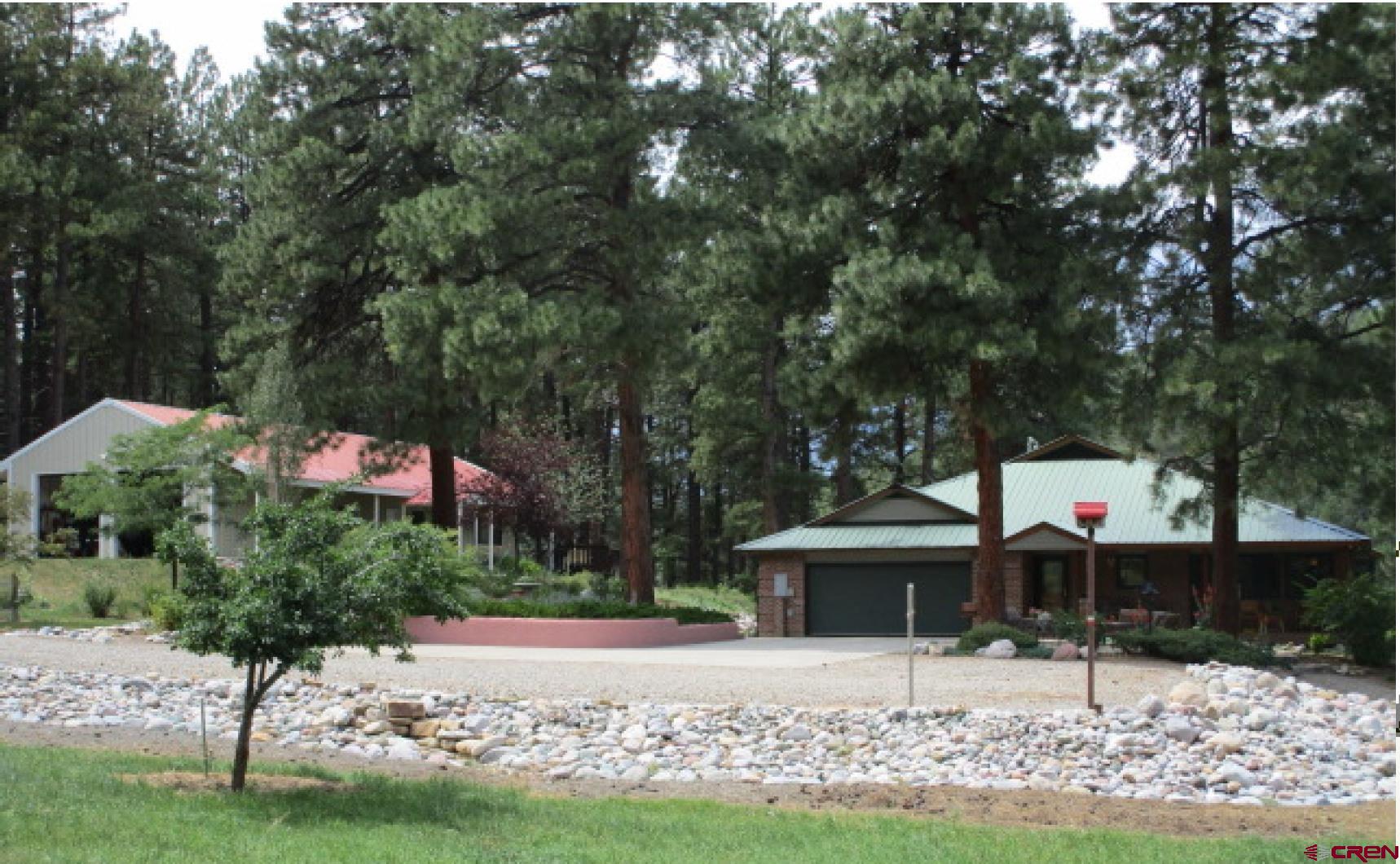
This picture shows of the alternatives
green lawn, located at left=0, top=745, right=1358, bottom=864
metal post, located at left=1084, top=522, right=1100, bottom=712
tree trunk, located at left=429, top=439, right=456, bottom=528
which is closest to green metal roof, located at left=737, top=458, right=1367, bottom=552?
tree trunk, located at left=429, top=439, right=456, bottom=528

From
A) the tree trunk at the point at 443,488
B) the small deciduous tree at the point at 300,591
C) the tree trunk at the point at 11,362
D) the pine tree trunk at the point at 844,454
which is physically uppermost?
the tree trunk at the point at 11,362

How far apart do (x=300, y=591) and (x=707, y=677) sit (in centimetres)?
919

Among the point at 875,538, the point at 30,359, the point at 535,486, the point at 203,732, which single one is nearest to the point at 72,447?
the point at 535,486

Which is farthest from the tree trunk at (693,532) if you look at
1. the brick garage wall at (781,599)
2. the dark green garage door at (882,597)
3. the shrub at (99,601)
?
the shrub at (99,601)

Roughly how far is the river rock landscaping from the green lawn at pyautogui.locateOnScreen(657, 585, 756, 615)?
21.9 meters

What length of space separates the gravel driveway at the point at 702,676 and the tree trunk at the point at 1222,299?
10.9 ft

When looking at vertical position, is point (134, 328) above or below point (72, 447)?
above

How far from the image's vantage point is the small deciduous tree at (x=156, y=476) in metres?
25.7

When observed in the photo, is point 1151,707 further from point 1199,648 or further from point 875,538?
point 875,538

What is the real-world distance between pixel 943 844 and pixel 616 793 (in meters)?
3.15

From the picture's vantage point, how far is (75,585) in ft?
99.1

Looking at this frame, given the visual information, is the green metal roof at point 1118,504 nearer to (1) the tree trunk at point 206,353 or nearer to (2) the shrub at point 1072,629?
(2) the shrub at point 1072,629

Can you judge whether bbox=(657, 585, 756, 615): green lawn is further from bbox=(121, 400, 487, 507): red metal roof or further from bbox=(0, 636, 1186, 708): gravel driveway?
bbox=(0, 636, 1186, 708): gravel driveway

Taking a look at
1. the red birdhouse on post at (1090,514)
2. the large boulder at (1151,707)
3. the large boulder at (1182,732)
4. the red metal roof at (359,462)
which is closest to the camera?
the large boulder at (1182,732)
